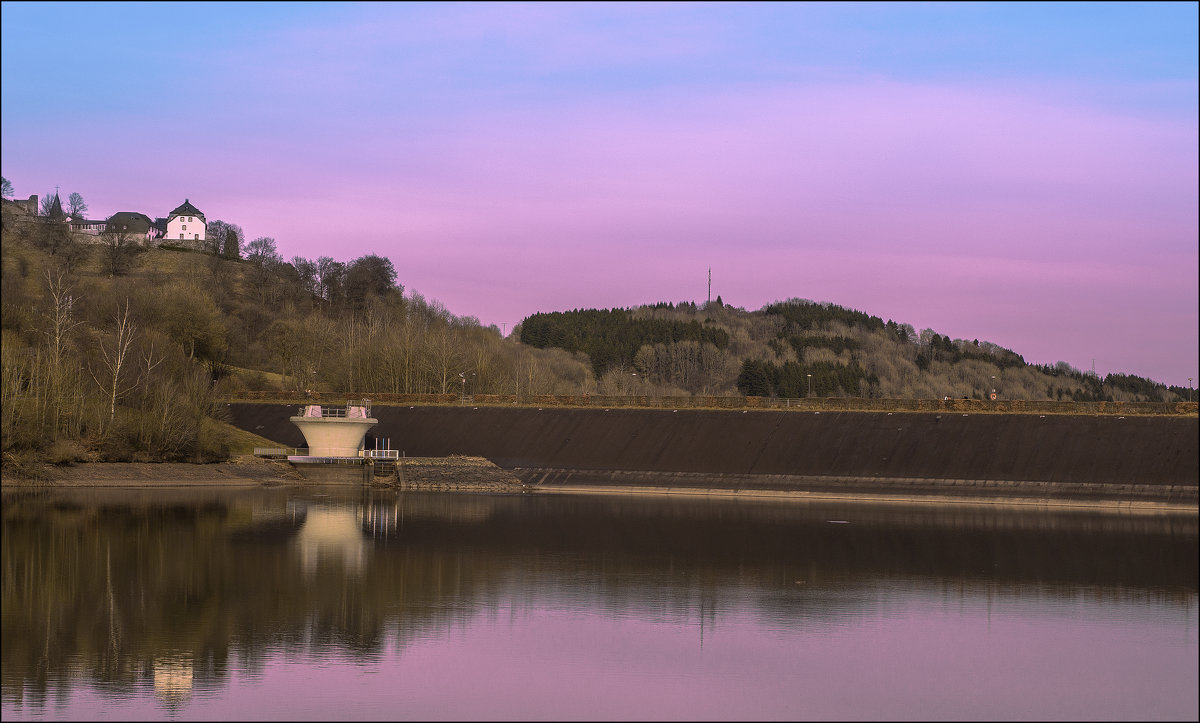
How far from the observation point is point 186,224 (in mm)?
179500

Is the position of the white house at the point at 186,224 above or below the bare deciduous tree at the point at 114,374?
above

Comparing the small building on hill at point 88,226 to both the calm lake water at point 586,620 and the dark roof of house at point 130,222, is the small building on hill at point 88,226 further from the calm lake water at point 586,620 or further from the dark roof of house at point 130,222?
the calm lake water at point 586,620

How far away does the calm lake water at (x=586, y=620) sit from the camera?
19.1 m

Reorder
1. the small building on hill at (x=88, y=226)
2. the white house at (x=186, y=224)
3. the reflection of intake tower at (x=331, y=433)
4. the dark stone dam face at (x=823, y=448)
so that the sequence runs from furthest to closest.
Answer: the white house at (x=186, y=224)
the small building on hill at (x=88, y=226)
the reflection of intake tower at (x=331, y=433)
the dark stone dam face at (x=823, y=448)

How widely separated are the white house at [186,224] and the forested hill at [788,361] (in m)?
53.2

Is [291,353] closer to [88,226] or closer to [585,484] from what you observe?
[88,226]

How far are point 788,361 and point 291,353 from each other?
77373mm

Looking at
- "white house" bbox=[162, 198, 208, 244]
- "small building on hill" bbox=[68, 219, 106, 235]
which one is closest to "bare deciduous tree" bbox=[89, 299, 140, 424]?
"small building on hill" bbox=[68, 219, 106, 235]

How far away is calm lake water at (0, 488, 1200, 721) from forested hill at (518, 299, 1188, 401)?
10769cm

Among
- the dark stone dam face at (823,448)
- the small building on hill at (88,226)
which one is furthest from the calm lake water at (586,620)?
the small building on hill at (88,226)

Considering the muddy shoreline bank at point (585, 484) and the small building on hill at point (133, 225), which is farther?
the small building on hill at point (133, 225)

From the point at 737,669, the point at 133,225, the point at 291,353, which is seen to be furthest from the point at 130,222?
the point at 737,669

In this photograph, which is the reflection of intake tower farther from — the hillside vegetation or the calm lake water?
the calm lake water

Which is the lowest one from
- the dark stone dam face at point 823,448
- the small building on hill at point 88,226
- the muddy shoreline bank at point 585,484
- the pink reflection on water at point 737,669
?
the pink reflection on water at point 737,669
